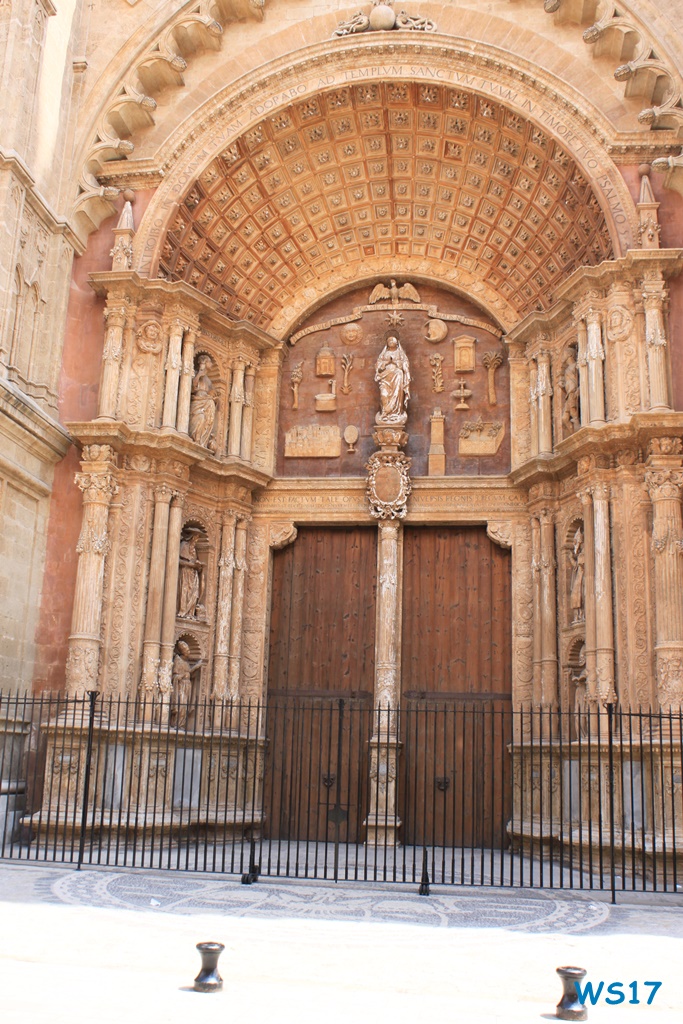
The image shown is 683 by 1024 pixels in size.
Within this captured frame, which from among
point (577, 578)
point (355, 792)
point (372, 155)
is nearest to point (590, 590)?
point (577, 578)

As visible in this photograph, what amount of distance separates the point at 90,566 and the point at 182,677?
2.07m

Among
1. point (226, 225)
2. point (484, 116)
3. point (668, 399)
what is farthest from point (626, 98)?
point (226, 225)

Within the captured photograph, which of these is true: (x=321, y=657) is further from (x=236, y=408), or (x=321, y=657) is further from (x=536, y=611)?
(x=236, y=408)

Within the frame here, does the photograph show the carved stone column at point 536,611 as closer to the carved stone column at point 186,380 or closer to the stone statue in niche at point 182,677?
the stone statue in niche at point 182,677

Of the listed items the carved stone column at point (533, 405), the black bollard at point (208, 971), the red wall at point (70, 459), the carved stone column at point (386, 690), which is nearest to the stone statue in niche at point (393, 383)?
the carved stone column at point (386, 690)

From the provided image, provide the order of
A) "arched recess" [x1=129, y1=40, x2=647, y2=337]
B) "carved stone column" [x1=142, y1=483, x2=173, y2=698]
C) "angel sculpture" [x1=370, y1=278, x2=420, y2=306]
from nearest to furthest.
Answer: "carved stone column" [x1=142, y1=483, x2=173, y2=698]
"arched recess" [x1=129, y1=40, x2=647, y2=337]
"angel sculpture" [x1=370, y1=278, x2=420, y2=306]

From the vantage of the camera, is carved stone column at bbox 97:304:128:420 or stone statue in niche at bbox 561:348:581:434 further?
stone statue in niche at bbox 561:348:581:434

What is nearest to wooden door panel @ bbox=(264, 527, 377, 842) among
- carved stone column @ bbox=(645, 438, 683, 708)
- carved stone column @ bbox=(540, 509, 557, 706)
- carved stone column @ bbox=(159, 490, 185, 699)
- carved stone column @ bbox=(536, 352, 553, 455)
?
carved stone column @ bbox=(159, 490, 185, 699)

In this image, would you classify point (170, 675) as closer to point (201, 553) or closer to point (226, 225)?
point (201, 553)

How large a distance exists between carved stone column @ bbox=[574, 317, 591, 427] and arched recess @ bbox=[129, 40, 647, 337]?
1.03 m

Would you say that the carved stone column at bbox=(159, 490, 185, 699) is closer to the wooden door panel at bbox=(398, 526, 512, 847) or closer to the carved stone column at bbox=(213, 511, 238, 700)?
the carved stone column at bbox=(213, 511, 238, 700)

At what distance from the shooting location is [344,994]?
5.31 m

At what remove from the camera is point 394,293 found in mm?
15320

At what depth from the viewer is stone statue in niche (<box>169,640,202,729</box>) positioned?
1298 centimetres
